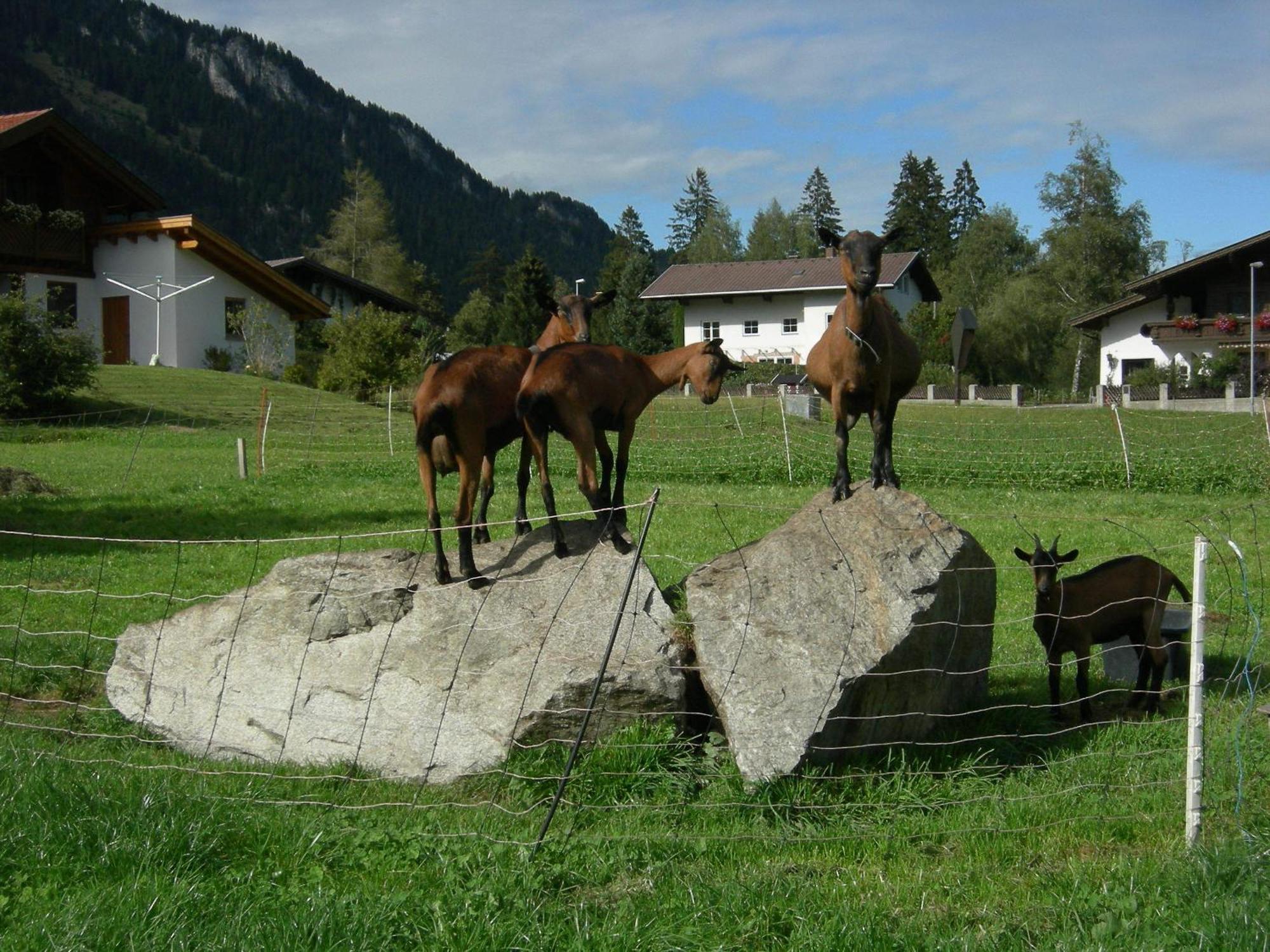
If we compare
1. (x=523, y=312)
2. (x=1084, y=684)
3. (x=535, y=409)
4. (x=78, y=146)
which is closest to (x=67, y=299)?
(x=78, y=146)

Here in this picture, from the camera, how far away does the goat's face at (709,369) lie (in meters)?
7.26

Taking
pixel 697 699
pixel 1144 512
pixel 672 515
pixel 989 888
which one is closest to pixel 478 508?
pixel 697 699

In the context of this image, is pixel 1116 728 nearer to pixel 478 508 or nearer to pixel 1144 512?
pixel 478 508

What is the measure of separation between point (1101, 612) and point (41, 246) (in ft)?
129

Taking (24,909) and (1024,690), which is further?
(1024,690)

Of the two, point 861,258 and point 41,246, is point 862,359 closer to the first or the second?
point 861,258

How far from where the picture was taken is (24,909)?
14.6ft

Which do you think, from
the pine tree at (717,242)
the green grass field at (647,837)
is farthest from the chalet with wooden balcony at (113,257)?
the pine tree at (717,242)

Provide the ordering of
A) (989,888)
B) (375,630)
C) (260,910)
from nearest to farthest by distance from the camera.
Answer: (260,910), (989,888), (375,630)

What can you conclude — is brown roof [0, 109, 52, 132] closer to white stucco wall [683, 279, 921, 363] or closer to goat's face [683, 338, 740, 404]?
white stucco wall [683, 279, 921, 363]

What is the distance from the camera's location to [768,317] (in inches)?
2393

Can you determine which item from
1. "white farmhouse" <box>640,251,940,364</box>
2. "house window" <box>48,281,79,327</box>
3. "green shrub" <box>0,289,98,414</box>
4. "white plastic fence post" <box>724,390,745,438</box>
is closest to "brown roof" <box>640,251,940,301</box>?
"white farmhouse" <box>640,251,940,364</box>

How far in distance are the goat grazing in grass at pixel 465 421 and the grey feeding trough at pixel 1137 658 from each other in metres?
4.31

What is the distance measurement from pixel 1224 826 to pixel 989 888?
4.31 feet
